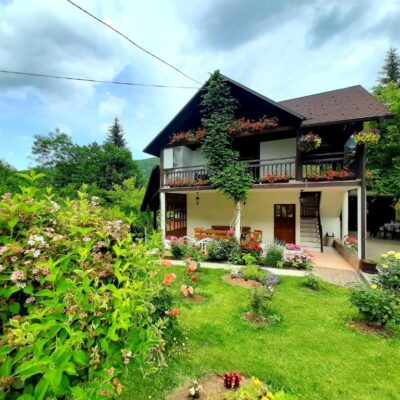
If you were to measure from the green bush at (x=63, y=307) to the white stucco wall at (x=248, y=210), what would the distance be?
9.85 m

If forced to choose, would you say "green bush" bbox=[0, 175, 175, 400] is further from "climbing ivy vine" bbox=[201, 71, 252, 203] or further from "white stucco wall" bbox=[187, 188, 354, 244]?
"white stucco wall" bbox=[187, 188, 354, 244]

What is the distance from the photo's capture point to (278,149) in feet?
37.1

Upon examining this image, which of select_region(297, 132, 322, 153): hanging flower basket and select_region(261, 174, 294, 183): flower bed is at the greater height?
select_region(297, 132, 322, 153): hanging flower basket

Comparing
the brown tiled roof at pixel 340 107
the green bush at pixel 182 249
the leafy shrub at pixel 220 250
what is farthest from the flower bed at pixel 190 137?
the leafy shrub at pixel 220 250

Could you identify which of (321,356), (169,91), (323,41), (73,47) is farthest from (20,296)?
(323,41)

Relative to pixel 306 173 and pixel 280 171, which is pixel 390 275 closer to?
pixel 306 173

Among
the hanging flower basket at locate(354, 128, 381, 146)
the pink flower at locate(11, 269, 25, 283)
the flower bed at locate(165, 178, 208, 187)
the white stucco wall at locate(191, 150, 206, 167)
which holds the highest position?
the white stucco wall at locate(191, 150, 206, 167)

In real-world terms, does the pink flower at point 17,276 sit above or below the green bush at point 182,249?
above

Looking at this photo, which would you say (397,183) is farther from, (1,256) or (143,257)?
(1,256)

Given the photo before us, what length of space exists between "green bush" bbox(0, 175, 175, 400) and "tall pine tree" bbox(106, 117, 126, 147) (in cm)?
4242

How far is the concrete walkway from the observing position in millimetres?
7034

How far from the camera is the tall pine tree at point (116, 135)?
134 feet

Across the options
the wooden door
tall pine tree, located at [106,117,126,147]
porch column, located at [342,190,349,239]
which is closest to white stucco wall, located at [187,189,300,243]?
the wooden door

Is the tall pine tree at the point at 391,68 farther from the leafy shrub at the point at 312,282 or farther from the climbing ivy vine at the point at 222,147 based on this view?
the leafy shrub at the point at 312,282
